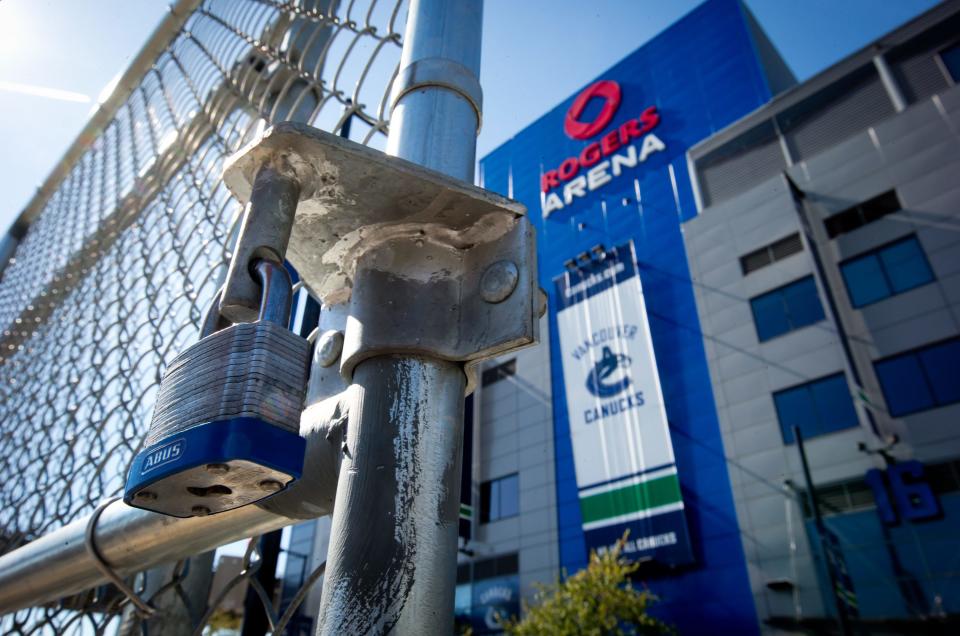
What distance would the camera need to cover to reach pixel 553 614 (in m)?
16.7

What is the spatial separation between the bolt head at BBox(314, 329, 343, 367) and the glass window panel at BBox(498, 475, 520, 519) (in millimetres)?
22827

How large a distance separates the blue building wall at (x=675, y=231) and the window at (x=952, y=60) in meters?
5.45

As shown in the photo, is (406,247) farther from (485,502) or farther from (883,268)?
(485,502)

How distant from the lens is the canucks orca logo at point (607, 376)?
2092 centimetres

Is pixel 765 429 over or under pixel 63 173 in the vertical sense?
over

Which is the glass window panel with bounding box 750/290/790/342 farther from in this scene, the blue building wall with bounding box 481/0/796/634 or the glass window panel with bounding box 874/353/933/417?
the glass window panel with bounding box 874/353/933/417

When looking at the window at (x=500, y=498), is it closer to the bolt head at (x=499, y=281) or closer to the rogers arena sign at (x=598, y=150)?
the rogers arena sign at (x=598, y=150)

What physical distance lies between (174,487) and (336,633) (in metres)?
0.19

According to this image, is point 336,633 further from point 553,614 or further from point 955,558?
point 553,614

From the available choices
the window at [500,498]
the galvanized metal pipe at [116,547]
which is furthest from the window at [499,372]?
the galvanized metal pipe at [116,547]

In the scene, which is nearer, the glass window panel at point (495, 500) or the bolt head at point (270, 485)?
the bolt head at point (270, 485)

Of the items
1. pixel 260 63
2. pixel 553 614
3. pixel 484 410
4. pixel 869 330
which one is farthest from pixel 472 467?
pixel 260 63

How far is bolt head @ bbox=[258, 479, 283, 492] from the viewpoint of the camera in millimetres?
Result: 578

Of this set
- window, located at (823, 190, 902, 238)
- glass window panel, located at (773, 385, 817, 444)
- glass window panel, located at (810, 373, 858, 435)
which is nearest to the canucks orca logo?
glass window panel, located at (773, 385, 817, 444)
